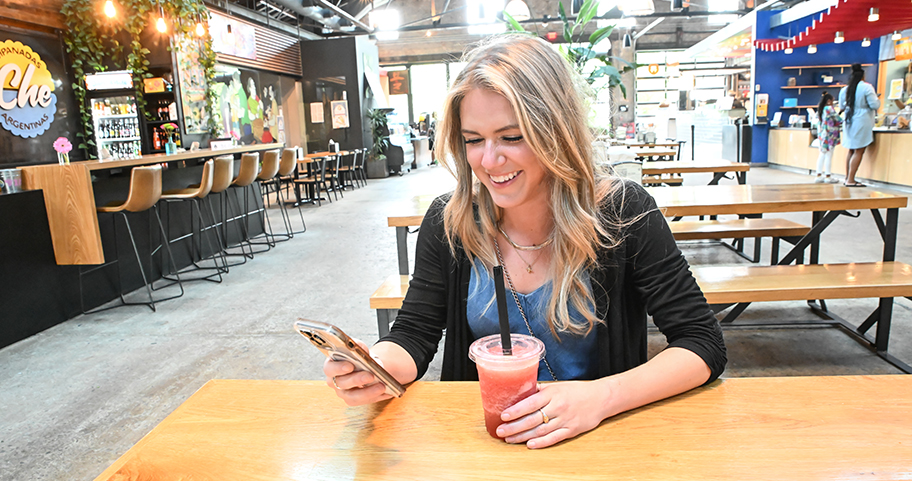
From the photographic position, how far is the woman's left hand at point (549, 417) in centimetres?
80

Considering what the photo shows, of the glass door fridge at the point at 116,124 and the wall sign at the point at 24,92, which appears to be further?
the glass door fridge at the point at 116,124

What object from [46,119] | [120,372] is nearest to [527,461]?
[120,372]

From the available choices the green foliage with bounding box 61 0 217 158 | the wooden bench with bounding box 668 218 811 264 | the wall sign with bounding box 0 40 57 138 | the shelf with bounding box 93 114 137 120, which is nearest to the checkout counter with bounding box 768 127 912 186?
the wooden bench with bounding box 668 218 811 264

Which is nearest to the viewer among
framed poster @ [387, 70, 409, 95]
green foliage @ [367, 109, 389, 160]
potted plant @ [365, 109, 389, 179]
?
green foliage @ [367, 109, 389, 160]

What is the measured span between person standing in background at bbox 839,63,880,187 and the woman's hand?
8555 mm

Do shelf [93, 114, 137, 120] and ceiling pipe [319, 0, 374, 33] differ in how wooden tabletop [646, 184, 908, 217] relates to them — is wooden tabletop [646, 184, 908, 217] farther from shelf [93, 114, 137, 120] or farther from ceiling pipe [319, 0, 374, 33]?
ceiling pipe [319, 0, 374, 33]

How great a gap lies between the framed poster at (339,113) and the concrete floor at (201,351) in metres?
7.94

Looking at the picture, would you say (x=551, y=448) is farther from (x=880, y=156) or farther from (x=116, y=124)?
(x=880, y=156)

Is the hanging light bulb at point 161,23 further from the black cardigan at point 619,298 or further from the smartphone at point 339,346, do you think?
the smartphone at point 339,346

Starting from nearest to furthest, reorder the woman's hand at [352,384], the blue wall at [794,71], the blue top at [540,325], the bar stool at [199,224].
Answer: the woman's hand at [352,384] < the blue top at [540,325] < the bar stool at [199,224] < the blue wall at [794,71]

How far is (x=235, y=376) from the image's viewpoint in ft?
9.45

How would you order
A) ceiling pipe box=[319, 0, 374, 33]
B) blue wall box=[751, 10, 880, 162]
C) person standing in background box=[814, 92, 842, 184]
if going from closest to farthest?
person standing in background box=[814, 92, 842, 184]
ceiling pipe box=[319, 0, 374, 33]
blue wall box=[751, 10, 880, 162]

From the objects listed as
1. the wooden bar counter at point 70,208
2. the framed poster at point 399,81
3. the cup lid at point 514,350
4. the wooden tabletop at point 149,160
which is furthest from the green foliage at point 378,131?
the cup lid at point 514,350

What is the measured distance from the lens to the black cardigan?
1.11m
